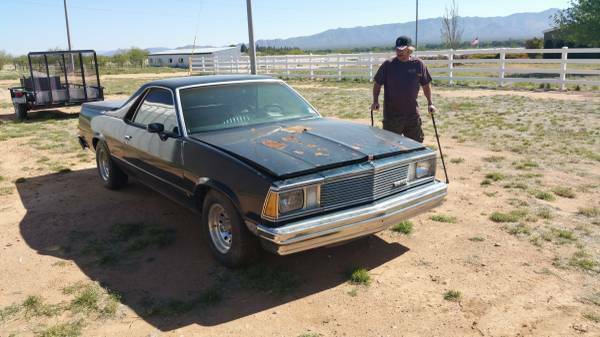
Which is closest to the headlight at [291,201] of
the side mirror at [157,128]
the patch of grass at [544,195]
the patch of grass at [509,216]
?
the side mirror at [157,128]

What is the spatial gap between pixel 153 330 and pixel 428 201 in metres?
2.46

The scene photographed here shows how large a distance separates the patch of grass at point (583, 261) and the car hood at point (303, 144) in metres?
1.56

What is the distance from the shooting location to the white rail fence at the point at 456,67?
669 inches

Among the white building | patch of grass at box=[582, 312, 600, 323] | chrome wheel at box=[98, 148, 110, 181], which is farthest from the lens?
the white building

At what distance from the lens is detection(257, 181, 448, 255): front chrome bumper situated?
3.57m

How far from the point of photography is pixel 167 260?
4.54 meters

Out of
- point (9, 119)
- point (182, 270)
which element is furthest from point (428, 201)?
point (9, 119)

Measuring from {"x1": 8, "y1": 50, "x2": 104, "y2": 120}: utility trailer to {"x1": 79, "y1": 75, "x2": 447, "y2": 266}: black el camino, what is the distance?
9405 mm

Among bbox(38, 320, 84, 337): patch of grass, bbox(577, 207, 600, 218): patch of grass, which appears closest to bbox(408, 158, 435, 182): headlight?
bbox(577, 207, 600, 218): patch of grass

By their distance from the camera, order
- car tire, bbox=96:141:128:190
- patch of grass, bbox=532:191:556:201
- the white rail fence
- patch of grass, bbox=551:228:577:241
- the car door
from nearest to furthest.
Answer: patch of grass, bbox=551:228:577:241 → the car door → patch of grass, bbox=532:191:556:201 → car tire, bbox=96:141:128:190 → the white rail fence

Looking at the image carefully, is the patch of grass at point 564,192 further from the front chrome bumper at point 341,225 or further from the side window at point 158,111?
the side window at point 158,111

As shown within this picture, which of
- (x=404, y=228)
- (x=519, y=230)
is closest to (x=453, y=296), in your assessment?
(x=404, y=228)

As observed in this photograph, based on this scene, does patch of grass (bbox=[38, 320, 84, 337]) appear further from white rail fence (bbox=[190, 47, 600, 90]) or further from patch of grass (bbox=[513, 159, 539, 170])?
white rail fence (bbox=[190, 47, 600, 90])

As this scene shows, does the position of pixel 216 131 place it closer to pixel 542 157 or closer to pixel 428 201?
pixel 428 201
